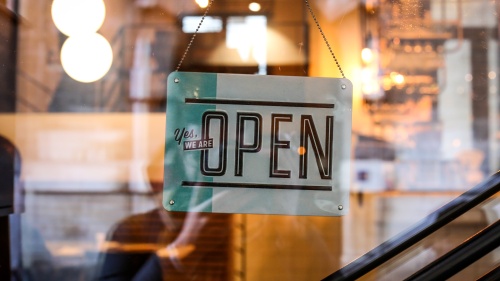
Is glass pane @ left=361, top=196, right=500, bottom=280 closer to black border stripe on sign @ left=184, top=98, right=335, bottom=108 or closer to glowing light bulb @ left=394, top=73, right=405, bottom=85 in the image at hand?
glowing light bulb @ left=394, top=73, right=405, bottom=85

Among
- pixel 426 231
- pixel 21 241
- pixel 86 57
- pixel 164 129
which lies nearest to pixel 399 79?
pixel 164 129

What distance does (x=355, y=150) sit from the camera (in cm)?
398

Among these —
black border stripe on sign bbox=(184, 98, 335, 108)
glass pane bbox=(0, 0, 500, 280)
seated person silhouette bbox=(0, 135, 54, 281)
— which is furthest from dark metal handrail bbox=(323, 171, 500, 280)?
seated person silhouette bbox=(0, 135, 54, 281)

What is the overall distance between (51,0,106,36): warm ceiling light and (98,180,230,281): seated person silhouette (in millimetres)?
1226

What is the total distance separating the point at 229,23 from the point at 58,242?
1859mm

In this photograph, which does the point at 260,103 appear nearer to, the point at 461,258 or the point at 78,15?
the point at 461,258

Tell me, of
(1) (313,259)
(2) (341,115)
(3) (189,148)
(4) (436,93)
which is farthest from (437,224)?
(4) (436,93)

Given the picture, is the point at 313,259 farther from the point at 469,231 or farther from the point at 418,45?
the point at 418,45

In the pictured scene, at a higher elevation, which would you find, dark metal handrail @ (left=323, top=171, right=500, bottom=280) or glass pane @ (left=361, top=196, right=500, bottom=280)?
dark metal handrail @ (left=323, top=171, right=500, bottom=280)

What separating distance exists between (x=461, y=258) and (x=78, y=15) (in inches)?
97.5

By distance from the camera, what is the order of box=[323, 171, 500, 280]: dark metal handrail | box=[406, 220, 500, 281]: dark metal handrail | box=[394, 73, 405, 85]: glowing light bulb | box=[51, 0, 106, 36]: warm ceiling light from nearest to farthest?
box=[406, 220, 500, 281]: dark metal handrail, box=[323, 171, 500, 280]: dark metal handrail, box=[51, 0, 106, 36]: warm ceiling light, box=[394, 73, 405, 85]: glowing light bulb

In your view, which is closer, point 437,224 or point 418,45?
point 437,224

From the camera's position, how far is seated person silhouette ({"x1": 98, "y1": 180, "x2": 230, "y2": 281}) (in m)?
3.67

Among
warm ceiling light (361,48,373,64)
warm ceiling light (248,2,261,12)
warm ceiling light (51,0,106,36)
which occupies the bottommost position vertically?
warm ceiling light (361,48,373,64)
